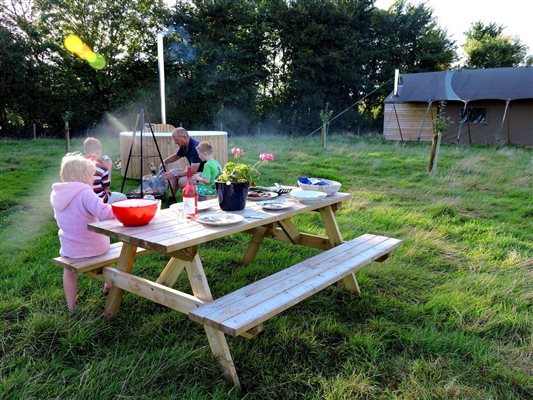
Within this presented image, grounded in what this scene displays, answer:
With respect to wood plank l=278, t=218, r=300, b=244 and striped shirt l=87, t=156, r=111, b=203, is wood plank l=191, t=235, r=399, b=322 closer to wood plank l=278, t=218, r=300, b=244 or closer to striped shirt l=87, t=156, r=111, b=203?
wood plank l=278, t=218, r=300, b=244

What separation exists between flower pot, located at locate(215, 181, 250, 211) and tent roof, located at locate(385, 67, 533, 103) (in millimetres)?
18949

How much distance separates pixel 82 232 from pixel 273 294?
1407mm

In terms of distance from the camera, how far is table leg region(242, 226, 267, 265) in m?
3.75

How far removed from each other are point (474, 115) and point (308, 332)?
20.4 m

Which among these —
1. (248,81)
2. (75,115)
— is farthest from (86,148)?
(248,81)

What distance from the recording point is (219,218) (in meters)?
2.61

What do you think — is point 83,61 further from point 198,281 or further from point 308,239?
point 198,281

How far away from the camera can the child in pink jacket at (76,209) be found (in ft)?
→ 8.86

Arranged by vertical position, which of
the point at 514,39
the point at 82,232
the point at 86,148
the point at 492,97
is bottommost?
the point at 82,232

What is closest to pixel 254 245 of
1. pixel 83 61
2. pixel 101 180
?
pixel 101 180

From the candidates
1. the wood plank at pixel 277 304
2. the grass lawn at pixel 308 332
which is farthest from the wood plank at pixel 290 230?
the wood plank at pixel 277 304

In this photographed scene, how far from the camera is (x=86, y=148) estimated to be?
4.45 metres

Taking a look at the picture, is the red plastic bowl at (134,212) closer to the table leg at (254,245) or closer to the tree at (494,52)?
the table leg at (254,245)

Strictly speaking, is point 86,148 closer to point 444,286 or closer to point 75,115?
point 444,286
